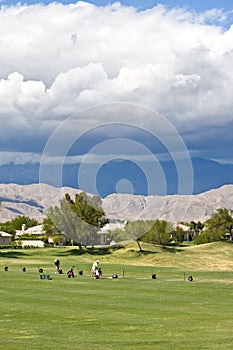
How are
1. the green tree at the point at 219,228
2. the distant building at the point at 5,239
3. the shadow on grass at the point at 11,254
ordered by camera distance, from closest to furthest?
the shadow on grass at the point at 11,254 < the green tree at the point at 219,228 < the distant building at the point at 5,239

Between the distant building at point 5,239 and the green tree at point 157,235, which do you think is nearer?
the green tree at point 157,235

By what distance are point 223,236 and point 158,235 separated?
24755 mm

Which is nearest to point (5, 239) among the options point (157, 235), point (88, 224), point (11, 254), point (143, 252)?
point (88, 224)

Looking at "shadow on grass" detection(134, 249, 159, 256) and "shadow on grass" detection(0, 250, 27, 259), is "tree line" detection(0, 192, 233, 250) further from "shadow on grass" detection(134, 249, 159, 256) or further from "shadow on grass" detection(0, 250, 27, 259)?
"shadow on grass" detection(0, 250, 27, 259)

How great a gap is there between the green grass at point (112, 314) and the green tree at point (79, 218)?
7378 centimetres

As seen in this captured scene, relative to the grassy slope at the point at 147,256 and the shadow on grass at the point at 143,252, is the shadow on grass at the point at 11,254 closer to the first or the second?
the grassy slope at the point at 147,256

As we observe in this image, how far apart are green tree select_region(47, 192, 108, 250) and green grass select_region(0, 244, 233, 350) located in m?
73.8

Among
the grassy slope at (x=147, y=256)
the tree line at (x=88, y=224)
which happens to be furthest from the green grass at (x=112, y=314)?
the tree line at (x=88, y=224)

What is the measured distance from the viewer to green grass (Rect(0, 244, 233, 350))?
30953 millimetres

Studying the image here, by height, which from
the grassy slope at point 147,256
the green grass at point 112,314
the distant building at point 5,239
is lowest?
the green grass at point 112,314

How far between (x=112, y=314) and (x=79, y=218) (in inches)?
4113

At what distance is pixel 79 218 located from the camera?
14462 cm

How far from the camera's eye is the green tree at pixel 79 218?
474 ft

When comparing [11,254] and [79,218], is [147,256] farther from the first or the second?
[11,254]
